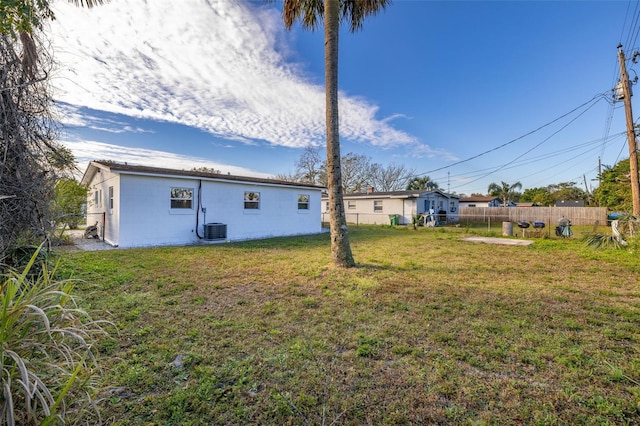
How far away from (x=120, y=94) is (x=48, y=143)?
8.66m

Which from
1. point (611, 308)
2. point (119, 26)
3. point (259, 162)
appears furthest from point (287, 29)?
point (259, 162)

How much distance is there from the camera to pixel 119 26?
676cm

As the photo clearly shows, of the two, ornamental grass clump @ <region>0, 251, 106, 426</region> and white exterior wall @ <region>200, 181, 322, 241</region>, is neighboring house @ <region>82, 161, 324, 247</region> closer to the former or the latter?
white exterior wall @ <region>200, 181, 322, 241</region>

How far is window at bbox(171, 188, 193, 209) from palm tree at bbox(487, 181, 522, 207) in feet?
156

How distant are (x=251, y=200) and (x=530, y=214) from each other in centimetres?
2689

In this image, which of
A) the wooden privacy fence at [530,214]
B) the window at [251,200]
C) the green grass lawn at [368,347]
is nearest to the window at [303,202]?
the window at [251,200]

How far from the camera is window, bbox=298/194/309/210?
15.3 meters

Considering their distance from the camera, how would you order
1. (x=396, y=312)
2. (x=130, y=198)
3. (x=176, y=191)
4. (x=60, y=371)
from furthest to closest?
(x=176, y=191) → (x=130, y=198) → (x=396, y=312) → (x=60, y=371)

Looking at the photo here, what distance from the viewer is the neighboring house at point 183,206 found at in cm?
993

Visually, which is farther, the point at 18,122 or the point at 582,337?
the point at 582,337

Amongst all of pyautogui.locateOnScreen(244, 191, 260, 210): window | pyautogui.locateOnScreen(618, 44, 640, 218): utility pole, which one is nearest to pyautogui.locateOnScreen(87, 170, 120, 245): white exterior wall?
pyautogui.locateOnScreen(244, 191, 260, 210): window

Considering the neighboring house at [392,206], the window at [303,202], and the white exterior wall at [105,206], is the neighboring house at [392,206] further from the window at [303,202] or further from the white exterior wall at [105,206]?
the white exterior wall at [105,206]

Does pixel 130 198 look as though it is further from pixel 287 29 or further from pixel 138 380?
pixel 138 380

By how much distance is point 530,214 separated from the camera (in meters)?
25.7
